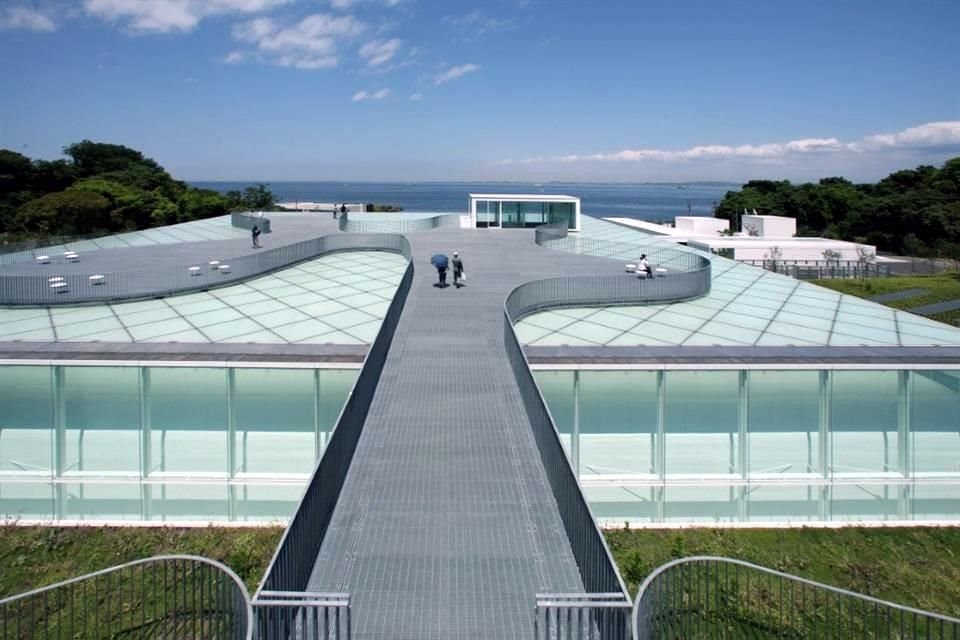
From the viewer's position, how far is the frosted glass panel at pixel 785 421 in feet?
64.6

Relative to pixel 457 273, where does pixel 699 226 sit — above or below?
above

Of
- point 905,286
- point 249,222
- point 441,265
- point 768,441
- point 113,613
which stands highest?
point 249,222

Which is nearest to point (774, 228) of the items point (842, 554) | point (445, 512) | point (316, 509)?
point (842, 554)

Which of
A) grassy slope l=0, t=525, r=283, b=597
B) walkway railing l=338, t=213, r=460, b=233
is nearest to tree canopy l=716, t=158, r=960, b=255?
walkway railing l=338, t=213, r=460, b=233

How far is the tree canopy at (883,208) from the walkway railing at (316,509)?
3506 inches

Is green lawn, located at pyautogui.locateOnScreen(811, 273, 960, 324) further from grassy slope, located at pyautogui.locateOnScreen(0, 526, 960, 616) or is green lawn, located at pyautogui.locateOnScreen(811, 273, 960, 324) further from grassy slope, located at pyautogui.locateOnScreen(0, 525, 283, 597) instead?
grassy slope, located at pyautogui.locateOnScreen(0, 525, 283, 597)

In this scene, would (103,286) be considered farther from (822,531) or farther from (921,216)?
(921,216)

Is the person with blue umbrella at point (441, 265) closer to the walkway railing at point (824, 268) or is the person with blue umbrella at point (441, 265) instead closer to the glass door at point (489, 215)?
the glass door at point (489, 215)

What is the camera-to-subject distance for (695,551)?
1683 cm

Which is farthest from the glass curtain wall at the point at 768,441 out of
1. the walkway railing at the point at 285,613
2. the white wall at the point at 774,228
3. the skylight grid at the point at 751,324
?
the white wall at the point at 774,228

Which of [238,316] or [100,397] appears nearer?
[100,397]

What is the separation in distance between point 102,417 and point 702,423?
1566 centimetres

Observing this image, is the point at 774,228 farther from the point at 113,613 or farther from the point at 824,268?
the point at 113,613

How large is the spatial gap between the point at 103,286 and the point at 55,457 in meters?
9.33
